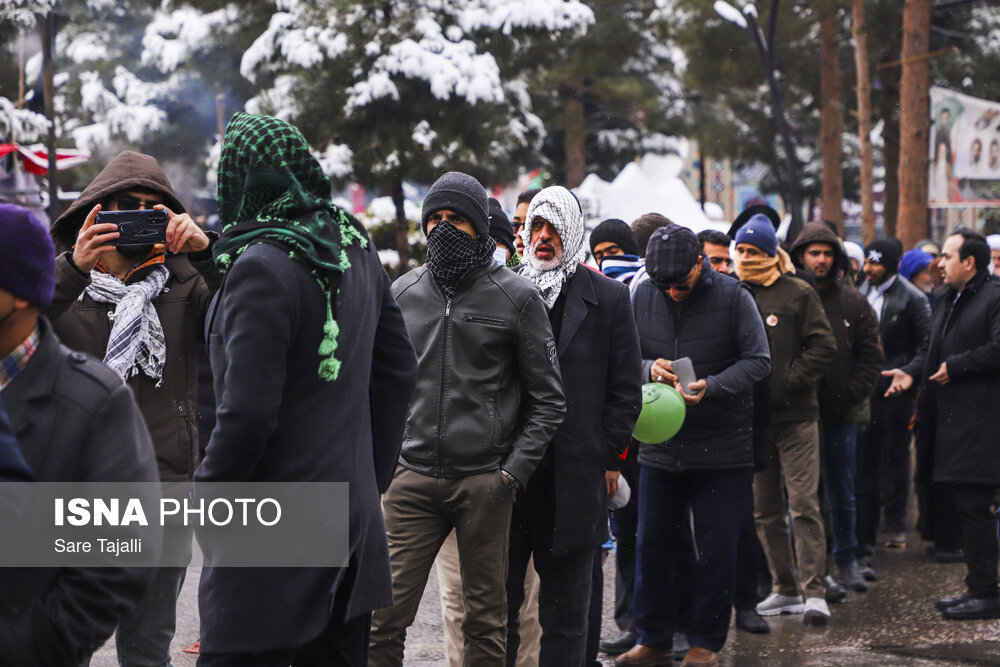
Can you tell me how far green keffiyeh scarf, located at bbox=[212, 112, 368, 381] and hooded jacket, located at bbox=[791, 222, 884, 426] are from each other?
4.97 m

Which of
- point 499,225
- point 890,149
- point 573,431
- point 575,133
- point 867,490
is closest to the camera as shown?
point 573,431

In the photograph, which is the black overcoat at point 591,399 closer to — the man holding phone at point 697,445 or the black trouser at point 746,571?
the man holding phone at point 697,445

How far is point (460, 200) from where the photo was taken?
464cm

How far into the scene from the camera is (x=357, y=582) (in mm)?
3314

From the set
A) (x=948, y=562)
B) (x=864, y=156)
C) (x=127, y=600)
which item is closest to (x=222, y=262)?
(x=127, y=600)

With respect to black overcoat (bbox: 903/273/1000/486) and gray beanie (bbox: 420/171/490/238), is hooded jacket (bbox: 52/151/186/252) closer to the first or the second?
gray beanie (bbox: 420/171/490/238)

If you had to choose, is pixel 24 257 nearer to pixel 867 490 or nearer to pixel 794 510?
pixel 794 510

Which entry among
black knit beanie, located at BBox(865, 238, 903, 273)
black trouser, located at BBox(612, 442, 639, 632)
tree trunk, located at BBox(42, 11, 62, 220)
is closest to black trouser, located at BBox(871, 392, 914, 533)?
black knit beanie, located at BBox(865, 238, 903, 273)

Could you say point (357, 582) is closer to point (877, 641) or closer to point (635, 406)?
point (635, 406)

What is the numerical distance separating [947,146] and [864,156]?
191 cm

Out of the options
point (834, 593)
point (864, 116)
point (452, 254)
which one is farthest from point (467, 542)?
point (864, 116)

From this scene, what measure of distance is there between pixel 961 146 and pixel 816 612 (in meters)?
12.8

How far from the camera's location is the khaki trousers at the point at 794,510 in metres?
7.08

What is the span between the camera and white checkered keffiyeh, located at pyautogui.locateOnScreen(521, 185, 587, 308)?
16.9 ft
